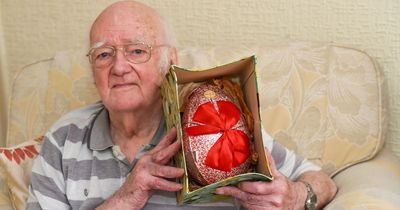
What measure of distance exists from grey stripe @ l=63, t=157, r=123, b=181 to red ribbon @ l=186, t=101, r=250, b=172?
0.34 metres

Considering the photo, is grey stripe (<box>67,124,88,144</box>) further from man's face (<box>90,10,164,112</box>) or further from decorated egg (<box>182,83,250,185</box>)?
decorated egg (<box>182,83,250,185</box>)

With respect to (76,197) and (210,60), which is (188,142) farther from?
(210,60)

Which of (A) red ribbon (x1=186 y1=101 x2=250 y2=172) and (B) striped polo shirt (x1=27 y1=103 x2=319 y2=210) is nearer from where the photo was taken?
(A) red ribbon (x1=186 y1=101 x2=250 y2=172)

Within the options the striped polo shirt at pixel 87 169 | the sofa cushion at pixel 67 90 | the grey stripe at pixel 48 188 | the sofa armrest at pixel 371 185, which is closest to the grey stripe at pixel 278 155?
the striped polo shirt at pixel 87 169

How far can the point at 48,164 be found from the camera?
1330 mm

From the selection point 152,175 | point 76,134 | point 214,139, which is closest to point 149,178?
point 152,175

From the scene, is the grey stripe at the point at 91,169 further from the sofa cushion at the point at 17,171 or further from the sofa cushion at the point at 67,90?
the sofa cushion at the point at 67,90

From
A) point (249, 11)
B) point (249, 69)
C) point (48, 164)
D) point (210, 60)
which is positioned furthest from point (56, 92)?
point (249, 69)

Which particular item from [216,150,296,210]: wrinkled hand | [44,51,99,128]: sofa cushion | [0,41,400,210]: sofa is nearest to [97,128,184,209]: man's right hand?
[216,150,296,210]: wrinkled hand

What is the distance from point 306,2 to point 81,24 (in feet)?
2.70

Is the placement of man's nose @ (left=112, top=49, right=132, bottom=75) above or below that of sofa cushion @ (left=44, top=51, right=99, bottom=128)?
above

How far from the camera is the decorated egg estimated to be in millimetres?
1007

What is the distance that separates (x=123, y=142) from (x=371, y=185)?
2.03 feet

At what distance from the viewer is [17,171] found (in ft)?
4.58
